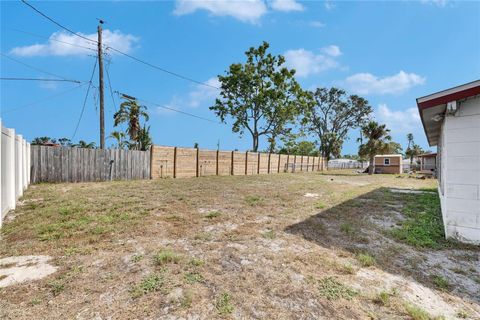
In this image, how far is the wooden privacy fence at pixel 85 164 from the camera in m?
10.0

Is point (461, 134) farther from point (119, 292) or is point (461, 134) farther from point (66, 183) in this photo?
point (66, 183)

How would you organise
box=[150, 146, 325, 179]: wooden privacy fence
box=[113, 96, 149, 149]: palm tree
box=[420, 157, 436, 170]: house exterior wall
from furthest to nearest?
box=[420, 157, 436, 170]: house exterior wall, box=[113, 96, 149, 149]: palm tree, box=[150, 146, 325, 179]: wooden privacy fence

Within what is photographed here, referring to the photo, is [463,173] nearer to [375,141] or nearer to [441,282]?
[441,282]

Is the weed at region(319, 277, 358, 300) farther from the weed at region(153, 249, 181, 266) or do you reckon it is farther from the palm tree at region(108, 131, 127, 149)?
the palm tree at region(108, 131, 127, 149)

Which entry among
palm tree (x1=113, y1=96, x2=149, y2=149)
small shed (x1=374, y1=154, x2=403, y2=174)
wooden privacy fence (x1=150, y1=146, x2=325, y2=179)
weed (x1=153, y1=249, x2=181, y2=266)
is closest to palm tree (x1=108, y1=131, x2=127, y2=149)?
palm tree (x1=113, y1=96, x2=149, y2=149)

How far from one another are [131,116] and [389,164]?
2676 cm

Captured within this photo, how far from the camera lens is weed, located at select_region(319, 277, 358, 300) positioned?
8.58 feet

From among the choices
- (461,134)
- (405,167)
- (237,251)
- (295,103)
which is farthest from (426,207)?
(405,167)

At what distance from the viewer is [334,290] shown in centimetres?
273

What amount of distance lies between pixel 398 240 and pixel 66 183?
11.4m

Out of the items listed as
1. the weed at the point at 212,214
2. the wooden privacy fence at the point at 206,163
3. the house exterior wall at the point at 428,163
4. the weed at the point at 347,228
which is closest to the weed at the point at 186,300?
the weed at the point at 212,214

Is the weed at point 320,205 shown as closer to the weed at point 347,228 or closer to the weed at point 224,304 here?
the weed at point 347,228

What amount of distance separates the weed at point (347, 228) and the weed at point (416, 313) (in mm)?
2319

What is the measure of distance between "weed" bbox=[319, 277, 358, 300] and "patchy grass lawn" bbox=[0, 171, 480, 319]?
1 centimetres
